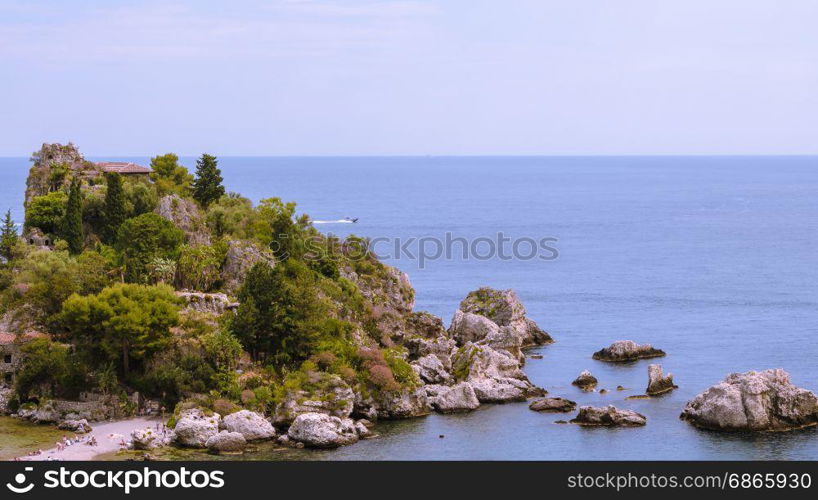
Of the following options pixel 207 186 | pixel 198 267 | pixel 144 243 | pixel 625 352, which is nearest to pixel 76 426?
pixel 198 267

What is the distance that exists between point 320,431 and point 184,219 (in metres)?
28.4

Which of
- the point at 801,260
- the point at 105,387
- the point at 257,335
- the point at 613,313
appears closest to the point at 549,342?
the point at 613,313

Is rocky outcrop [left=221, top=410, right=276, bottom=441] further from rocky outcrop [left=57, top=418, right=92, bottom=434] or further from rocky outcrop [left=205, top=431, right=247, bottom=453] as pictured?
rocky outcrop [left=57, top=418, right=92, bottom=434]

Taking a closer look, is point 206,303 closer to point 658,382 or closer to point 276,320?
point 276,320

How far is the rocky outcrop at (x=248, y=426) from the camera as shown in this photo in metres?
61.8

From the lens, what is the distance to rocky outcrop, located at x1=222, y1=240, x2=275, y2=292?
78312mm

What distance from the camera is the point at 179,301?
7194cm

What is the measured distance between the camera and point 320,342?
234 feet

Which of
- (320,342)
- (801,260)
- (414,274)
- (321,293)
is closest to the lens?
(320,342)

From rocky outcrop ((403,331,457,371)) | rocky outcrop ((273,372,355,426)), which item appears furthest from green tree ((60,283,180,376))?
rocky outcrop ((403,331,457,371))

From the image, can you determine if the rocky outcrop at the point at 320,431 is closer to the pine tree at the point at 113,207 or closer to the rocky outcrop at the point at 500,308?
the rocky outcrop at the point at 500,308

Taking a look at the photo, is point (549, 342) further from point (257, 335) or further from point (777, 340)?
point (257, 335)
